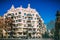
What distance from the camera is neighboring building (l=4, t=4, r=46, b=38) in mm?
5254

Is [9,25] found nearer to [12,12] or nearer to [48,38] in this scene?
[12,12]

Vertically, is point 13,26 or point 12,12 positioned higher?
point 12,12

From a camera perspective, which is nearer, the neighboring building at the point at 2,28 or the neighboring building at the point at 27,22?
the neighboring building at the point at 27,22

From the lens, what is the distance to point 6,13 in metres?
5.32

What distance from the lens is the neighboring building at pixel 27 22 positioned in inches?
207

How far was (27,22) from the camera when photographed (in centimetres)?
531

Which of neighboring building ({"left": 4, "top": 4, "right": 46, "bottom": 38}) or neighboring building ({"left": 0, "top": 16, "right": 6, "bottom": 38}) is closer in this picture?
neighboring building ({"left": 4, "top": 4, "right": 46, "bottom": 38})

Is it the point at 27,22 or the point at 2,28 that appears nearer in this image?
the point at 27,22

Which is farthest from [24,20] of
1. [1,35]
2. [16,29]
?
[1,35]

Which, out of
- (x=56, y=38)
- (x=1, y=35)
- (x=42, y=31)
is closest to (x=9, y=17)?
(x=1, y=35)

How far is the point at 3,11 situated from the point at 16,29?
515mm

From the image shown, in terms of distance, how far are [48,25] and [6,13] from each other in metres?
1.01

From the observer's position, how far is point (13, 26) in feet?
17.5

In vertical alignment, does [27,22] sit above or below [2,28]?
above
